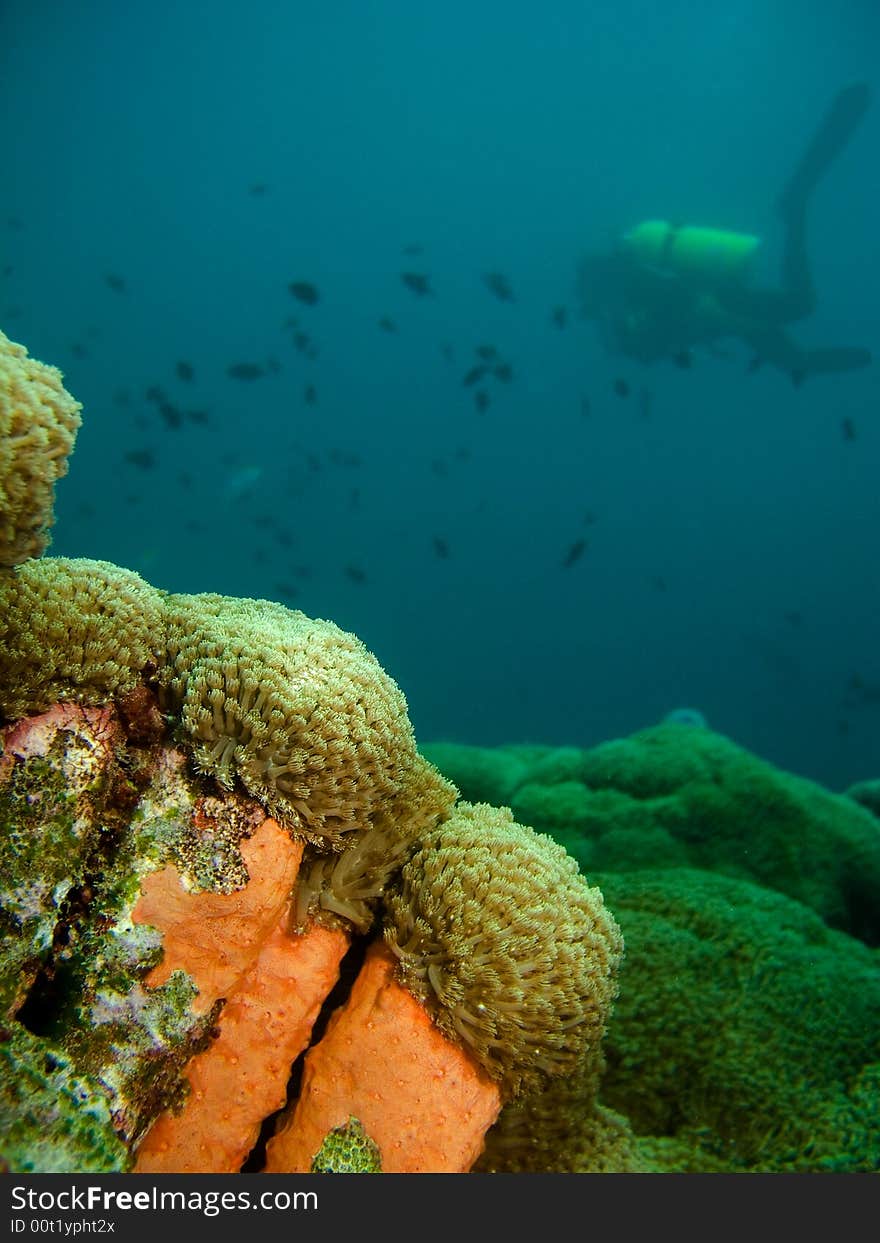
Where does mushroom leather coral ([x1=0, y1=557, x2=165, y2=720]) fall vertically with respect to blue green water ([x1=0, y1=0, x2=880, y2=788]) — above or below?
below

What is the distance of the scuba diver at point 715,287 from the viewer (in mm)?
24266

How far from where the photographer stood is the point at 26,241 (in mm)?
59406

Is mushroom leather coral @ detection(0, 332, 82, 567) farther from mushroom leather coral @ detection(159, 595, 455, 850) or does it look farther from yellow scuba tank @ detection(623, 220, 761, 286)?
yellow scuba tank @ detection(623, 220, 761, 286)

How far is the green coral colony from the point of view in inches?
92.0

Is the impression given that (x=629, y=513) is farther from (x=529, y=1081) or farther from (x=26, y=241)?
(x=529, y=1081)

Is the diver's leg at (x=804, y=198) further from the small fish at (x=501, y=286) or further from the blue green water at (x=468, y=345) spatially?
the blue green water at (x=468, y=345)

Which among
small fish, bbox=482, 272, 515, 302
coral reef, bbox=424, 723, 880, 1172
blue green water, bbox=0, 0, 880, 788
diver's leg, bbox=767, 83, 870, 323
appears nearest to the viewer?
coral reef, bbox=424, 723, 880, 1172

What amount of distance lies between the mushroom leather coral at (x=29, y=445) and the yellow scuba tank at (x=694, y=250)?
86.7 feet

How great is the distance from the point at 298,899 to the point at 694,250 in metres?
27.1

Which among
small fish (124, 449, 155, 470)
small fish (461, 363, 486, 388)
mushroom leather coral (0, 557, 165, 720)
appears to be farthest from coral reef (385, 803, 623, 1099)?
small fish (124, 449, 155, 470)

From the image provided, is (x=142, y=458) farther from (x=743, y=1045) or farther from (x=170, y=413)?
(x=743, y=1045)

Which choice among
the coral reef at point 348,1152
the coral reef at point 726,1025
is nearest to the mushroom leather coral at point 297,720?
the coral reef at point 348,1152

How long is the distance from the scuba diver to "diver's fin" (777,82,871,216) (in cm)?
4

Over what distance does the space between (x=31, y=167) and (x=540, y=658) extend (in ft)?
209
